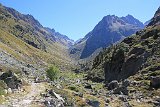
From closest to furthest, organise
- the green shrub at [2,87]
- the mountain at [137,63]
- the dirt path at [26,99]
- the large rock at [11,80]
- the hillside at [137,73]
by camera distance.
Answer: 1. the dirt path at [26,99]
2. the green shrub at [2,87]
3. the large rock at [11,80]
4. the hillside at [137,73]
5. the mountain at [137,63]

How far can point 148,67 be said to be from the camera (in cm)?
11625

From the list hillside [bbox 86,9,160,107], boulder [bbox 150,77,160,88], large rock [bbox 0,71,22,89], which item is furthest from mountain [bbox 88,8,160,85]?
large rock [bbox 0,71,22,89]

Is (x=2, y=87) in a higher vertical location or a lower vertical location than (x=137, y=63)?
lower

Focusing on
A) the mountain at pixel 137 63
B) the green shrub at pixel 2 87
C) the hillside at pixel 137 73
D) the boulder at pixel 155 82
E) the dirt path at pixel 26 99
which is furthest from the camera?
the mountain at pixel 137 63

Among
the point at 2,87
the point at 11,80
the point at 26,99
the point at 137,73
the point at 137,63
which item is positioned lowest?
the point at 26,99

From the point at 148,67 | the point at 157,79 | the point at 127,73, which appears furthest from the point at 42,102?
the point at 127,73

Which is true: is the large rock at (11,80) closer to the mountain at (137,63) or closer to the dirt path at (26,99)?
the dirt path at (26,99)

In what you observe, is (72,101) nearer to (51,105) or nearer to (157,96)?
(51,105)

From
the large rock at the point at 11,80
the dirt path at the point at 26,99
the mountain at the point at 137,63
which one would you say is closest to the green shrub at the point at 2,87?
the dirt path at the point at 26,99

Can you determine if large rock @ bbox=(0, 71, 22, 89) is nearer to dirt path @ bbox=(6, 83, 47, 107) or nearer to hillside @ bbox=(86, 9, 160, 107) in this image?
dirt path @ bbox=(6, 83, 47, 107)

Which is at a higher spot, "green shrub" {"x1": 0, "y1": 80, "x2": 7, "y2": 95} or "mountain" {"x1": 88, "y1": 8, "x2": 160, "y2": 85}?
"mountain" {"x1": 88, "y1": 8, "x2": 160, "y2": 85}

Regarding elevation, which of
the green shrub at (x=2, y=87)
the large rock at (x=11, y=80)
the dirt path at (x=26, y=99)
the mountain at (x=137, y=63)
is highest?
the mountain at (x=137, y=63)

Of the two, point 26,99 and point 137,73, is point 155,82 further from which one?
point 26,99

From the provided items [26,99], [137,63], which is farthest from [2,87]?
[137,63]
